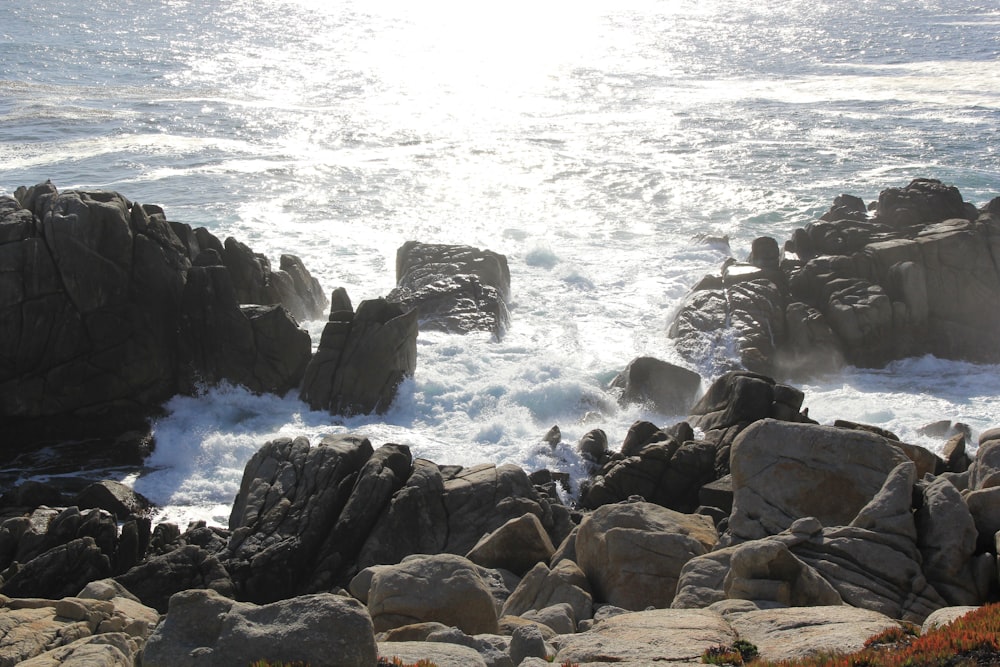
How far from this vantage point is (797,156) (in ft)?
216

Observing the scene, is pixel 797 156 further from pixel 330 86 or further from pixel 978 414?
pixel 330 86

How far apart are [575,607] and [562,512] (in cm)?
665

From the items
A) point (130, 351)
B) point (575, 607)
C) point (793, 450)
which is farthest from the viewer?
point (130, 351)

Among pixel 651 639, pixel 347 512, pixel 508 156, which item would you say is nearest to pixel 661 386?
pixel 347 512

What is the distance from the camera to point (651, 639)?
13289mm

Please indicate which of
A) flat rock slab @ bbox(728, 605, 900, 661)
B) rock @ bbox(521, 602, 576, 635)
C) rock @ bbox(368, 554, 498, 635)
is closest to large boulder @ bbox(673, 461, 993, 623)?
flat rock slab @ bbox(728, 605, 900, 661)

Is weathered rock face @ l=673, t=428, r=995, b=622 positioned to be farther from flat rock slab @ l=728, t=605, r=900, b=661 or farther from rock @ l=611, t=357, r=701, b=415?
rock @ l=611, t=357, r=701, b=415

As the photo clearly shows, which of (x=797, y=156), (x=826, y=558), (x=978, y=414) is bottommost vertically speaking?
(x=978, y=414)

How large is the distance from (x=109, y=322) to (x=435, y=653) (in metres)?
22.7

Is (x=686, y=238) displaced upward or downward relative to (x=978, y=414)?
upward

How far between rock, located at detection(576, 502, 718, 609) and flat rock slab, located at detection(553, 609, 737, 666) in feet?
12.8

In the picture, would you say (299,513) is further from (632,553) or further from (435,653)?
(435,653)

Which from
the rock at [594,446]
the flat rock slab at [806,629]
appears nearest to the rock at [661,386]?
the rock at [594,446]

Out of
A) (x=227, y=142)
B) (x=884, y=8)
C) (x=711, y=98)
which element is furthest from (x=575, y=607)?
(x=884, y=8)
